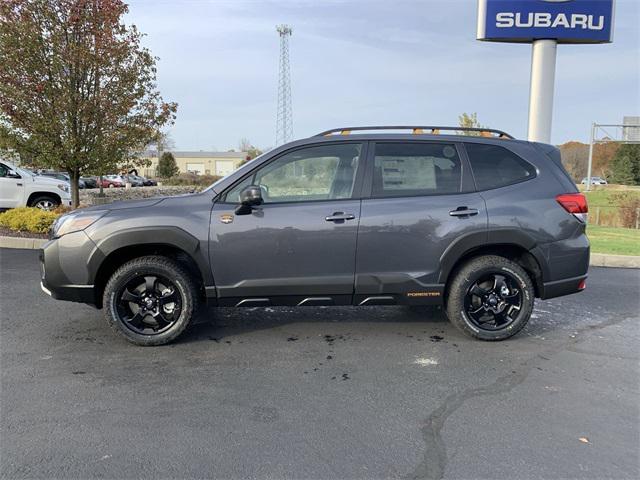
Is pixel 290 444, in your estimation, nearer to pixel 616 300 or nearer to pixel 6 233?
pixel 616 300

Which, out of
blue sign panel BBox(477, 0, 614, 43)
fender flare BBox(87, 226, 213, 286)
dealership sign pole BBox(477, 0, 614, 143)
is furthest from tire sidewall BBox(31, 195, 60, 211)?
blue sign panel BBox(477, 0, 614, 43)

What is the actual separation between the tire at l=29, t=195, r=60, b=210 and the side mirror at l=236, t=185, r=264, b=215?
35.5 ft

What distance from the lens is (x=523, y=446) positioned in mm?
2910

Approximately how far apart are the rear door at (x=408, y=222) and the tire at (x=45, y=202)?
37.4 ft

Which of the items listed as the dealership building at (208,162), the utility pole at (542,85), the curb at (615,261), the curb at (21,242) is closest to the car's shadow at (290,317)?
the curb at (615,261)

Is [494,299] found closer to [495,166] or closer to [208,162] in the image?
[495,166]

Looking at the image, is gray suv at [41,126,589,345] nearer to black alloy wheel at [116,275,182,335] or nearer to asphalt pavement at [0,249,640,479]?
black alloy wheel at [116,275,182,335]

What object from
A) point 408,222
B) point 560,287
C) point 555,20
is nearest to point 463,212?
point 408,222

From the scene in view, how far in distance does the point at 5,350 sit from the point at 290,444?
2900 millimetres

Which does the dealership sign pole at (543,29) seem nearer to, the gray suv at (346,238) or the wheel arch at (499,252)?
the gray suv at (346,238)

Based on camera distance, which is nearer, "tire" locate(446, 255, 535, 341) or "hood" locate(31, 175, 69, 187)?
"tire" locate(446, 255, 535, 341)

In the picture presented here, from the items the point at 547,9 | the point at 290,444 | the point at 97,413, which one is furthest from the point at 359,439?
the point at 547,9

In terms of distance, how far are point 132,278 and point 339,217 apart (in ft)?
6.16

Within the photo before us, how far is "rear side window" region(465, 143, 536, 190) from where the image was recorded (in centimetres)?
468
